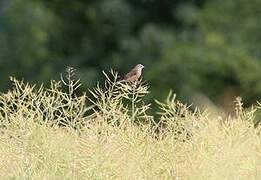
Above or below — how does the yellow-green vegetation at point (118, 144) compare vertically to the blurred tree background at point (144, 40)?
below

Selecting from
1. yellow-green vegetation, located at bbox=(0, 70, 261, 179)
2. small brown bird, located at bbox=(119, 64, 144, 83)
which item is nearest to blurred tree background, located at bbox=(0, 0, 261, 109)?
small brown bird, located at bbox=(119, 64, 144, 83)

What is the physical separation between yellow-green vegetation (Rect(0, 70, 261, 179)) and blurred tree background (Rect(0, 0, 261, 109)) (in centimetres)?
1396

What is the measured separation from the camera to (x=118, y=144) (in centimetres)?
634

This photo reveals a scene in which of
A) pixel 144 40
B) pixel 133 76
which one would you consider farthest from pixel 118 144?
pixel 144 40

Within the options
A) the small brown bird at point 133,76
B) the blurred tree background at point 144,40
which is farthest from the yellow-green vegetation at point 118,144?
the blurred tree background at point 144,40

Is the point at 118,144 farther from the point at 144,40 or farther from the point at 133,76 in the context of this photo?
the point at 144,40

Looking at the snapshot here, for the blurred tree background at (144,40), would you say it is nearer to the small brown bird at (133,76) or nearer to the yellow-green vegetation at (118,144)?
the small brown bird at (133,76)

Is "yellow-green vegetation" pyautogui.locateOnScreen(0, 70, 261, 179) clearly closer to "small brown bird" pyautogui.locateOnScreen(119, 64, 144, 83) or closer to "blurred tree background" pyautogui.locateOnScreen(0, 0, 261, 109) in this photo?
"small brown bird" pyautogui.locateOnScreen(119, 64, 144, 83)

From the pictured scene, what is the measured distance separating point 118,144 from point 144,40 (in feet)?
50.7

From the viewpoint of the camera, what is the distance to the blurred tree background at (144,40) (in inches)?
845


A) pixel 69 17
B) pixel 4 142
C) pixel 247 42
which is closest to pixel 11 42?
pixel 69 17

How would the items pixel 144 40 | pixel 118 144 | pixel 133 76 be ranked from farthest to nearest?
pixel 144 40, pixel 133 76, pixel 118 144

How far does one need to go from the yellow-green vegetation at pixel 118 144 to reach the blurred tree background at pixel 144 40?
1396 centimetres

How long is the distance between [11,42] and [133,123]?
15.3m
